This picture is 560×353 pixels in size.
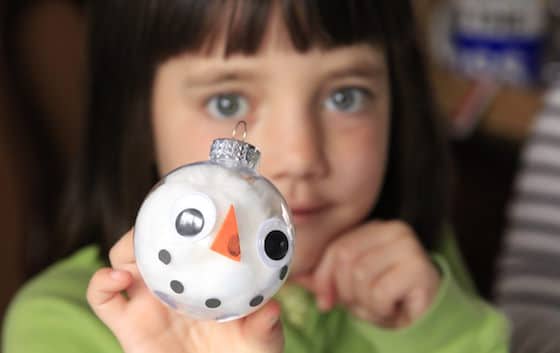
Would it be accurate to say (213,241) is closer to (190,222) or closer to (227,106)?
(190,222)

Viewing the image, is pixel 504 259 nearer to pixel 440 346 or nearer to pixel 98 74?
pixel 440 346

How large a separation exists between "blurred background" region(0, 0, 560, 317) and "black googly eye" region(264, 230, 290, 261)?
0.51 meters

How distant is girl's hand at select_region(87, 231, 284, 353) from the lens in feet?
1.28

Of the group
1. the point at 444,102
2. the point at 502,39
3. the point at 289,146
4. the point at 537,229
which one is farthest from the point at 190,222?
the point at 502,39

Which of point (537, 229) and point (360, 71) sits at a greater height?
point (360, 71)

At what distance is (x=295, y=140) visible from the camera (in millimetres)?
580

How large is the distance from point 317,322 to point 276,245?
0.37m

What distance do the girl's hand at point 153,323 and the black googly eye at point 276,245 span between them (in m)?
0.05

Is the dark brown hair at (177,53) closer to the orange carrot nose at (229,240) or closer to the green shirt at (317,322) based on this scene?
the green shirt at (317,322)

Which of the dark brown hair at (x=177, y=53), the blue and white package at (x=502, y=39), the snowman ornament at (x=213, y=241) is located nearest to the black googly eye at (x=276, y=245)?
the snowman ornament at (x=213, y=241)

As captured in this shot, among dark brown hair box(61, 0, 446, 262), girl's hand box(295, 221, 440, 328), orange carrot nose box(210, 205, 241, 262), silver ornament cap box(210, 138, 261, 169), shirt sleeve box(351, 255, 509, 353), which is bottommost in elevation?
shirt sleeve box(351, 255, 509, 353)

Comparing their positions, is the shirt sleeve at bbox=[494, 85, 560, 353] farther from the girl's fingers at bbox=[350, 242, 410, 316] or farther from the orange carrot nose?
the orange carrot nose

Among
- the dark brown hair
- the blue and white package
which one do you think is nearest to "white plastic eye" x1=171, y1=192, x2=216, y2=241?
the dark brown hair

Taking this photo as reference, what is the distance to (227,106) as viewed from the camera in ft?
2.05
